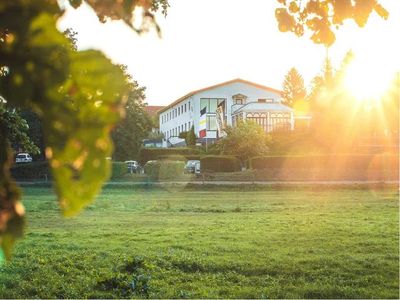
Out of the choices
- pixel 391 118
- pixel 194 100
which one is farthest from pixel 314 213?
pixel 194 100

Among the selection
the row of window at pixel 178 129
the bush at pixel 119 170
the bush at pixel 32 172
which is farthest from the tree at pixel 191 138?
the bush at pixel 32 172

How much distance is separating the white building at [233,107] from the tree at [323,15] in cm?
5628

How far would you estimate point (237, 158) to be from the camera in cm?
4928

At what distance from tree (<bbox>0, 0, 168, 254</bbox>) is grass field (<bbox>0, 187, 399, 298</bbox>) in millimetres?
6816

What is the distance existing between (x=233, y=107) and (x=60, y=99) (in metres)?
72.2

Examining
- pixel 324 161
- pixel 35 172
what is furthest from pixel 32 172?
pixel 324 161

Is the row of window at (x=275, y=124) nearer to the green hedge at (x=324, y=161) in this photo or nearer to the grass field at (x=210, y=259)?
the green hedge at (x=324, y=161)

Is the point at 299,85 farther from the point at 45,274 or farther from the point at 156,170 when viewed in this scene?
the point at 45,274

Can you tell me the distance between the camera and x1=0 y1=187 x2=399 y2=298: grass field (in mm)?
7781

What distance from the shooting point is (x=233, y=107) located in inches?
2864

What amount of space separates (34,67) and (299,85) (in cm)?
10874

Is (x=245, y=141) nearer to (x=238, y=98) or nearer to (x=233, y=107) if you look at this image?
(x=233, y=107)

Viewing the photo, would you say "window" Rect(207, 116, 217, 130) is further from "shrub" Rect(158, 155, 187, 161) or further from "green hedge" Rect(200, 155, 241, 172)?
"green hedge" Rect(200, 155, 241, 172)

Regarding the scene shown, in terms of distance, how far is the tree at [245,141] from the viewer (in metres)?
49.6
